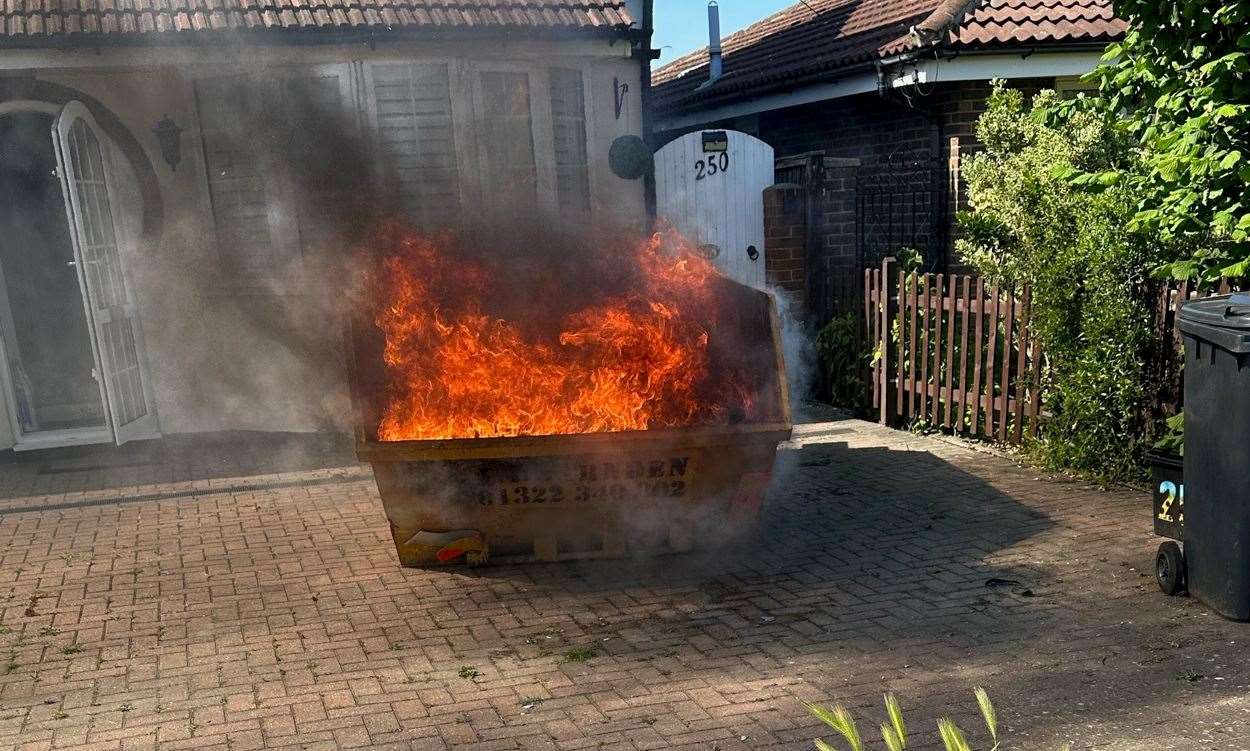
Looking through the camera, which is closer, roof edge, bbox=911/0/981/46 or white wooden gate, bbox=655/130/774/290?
roof edge, bbox=911/0/981/46

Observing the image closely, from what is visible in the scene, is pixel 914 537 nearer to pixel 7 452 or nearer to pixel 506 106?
pixel 506 106

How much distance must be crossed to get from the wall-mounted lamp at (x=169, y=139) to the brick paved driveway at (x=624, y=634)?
11.4 ft

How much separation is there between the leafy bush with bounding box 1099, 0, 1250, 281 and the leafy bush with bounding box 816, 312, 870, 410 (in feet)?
12.3

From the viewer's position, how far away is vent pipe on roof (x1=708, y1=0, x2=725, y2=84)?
1608 centimetres

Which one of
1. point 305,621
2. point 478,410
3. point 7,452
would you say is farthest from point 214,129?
point 305,621

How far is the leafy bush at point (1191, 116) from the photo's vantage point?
544 centimetres

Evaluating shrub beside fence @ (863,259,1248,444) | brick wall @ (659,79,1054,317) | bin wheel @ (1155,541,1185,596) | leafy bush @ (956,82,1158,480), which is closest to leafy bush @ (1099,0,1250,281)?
leafy bush @ (956,82,1158,480)

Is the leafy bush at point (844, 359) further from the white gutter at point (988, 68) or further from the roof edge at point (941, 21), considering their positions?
the roof edge at point (941, 21)

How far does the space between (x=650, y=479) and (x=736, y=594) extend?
79cm

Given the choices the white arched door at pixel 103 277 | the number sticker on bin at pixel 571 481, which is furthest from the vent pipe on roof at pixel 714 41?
the number sticker on bin at pixel 571 481

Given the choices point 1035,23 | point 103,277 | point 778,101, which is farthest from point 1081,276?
point 103,277

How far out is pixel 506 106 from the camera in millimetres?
9625

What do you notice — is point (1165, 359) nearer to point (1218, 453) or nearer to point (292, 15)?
point (1218, 453)

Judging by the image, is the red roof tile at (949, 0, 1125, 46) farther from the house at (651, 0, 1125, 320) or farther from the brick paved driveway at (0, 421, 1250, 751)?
the brick paved driveway at (0, 421, 1250, 751)
